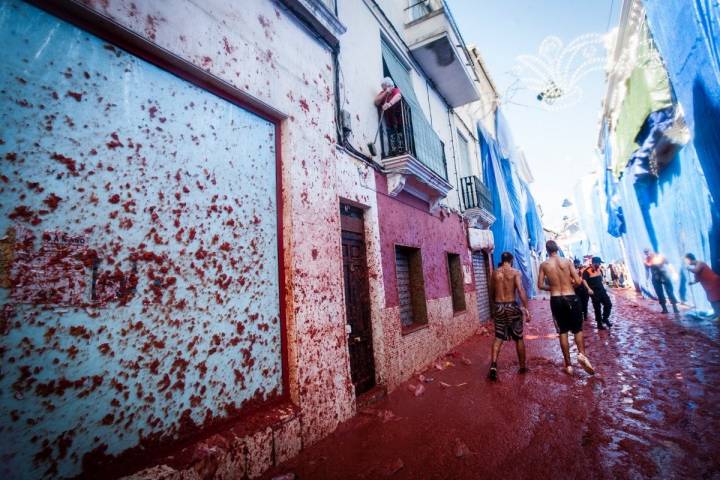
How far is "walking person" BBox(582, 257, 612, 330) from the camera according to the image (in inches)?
282

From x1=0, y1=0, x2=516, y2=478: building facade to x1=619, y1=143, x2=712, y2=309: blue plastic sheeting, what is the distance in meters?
7.63

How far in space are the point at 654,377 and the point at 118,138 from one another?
5.87 metres

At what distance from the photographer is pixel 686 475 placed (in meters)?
1.94

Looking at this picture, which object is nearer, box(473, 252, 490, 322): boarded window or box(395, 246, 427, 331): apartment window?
box(395, 246, 427, 331): apartment window

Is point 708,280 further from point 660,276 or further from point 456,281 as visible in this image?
point 456,281

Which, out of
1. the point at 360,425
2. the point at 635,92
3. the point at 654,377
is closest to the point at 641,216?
the point at 635,92

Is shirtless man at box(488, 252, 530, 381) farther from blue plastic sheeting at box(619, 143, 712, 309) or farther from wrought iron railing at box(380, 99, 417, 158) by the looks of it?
blue plastic sheeting at box(619, 143, 712, 309)

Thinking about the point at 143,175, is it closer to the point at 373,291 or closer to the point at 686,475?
the point at 373,291

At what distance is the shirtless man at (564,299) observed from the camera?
14.5 ft

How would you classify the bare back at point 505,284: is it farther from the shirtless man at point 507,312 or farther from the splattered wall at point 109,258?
the splattered wall at point 109,258

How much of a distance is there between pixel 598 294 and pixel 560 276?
3.65m

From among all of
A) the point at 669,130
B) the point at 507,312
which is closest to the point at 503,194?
the point at 669,130

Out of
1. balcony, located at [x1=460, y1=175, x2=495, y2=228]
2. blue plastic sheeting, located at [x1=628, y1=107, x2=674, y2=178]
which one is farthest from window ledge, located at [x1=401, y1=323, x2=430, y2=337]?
blue plastic sheeting, located at [x1=628, y1=107, x2=674, y2=178]

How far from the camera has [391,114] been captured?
533cm
